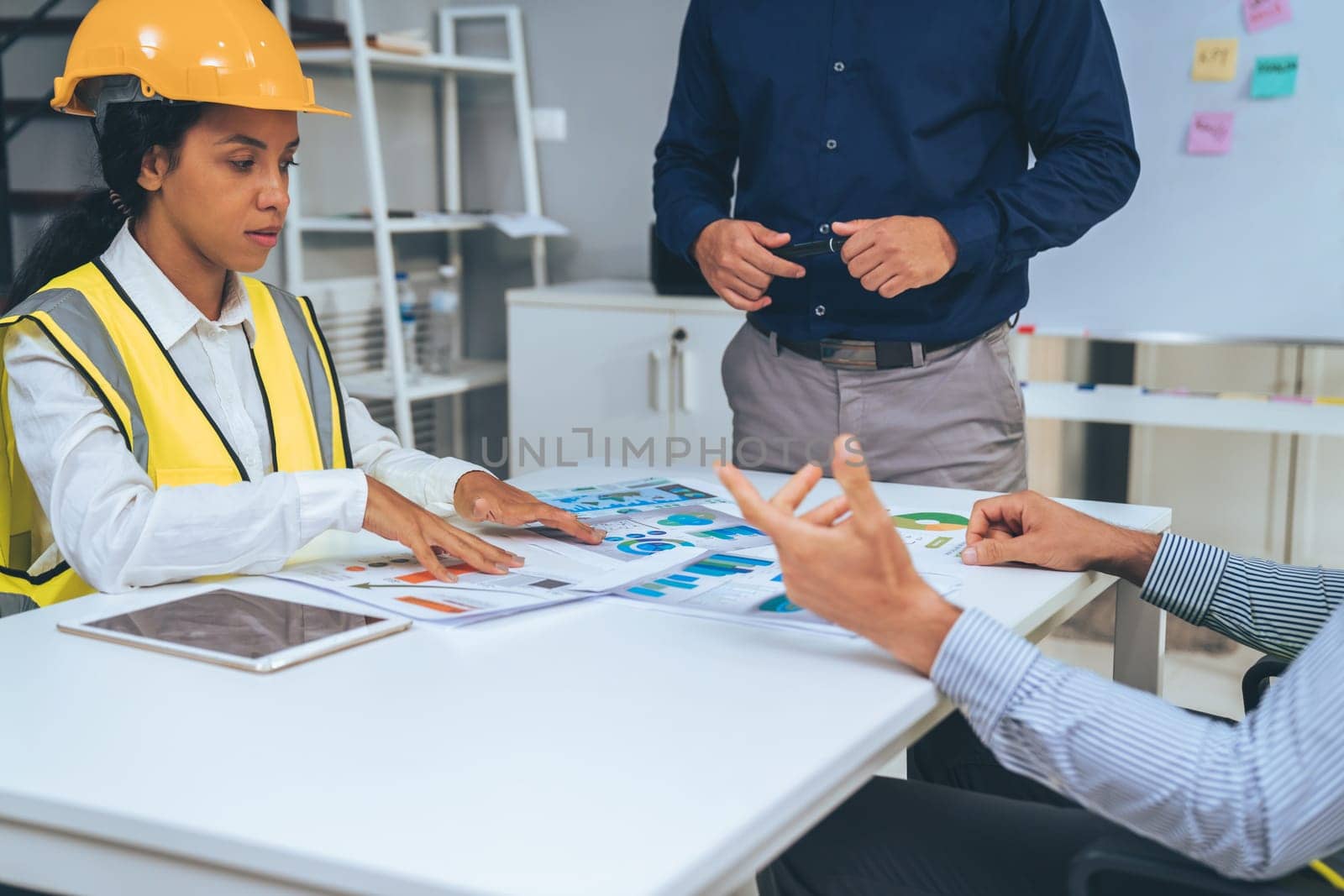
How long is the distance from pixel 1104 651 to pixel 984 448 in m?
1.30

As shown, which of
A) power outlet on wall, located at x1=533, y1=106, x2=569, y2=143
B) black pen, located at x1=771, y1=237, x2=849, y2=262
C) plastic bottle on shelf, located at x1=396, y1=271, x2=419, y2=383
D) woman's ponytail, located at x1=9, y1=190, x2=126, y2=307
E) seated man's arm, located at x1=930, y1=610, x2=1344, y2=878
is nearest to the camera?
seated man's arm, located at x1=930, y1=610, x2=1344, y2=878

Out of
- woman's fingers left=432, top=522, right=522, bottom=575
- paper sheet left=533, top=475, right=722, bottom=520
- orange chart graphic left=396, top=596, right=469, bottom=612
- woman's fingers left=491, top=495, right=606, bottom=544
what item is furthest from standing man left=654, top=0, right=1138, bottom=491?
orange chart graphic left=396, top=596, right=469, bottom=612

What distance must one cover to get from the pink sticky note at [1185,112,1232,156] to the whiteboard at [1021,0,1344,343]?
0.01 metres

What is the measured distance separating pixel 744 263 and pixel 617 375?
1680 mm

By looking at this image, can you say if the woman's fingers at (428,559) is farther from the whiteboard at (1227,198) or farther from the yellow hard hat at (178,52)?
the whiteboard at (1227,198)

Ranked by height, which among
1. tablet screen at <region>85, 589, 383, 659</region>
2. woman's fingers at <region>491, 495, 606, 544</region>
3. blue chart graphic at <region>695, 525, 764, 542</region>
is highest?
woman's fingers at <region>491, 495, 606, 544</region>

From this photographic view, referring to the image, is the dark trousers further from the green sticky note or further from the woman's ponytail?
the green sticky note

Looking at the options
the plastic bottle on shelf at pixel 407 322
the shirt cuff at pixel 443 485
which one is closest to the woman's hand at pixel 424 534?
the shirt cuff at pixel 443 485

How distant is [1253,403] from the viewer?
9.11ft

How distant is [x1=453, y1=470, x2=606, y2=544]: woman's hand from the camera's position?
1.40 meters

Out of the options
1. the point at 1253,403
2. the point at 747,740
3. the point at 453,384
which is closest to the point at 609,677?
the point at 747,740

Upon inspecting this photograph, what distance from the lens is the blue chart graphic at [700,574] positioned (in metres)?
1.22

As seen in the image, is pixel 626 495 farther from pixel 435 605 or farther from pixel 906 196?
pixel 906 196

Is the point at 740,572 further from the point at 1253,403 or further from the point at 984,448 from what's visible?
Result: the point at 1253,403
